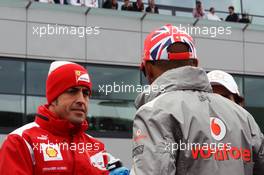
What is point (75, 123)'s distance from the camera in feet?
15.9

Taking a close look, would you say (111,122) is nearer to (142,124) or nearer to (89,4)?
(89,4)

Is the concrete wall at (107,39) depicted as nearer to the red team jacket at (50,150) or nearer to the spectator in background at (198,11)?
the spectator in background at (198,11)

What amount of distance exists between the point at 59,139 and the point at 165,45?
1682mm

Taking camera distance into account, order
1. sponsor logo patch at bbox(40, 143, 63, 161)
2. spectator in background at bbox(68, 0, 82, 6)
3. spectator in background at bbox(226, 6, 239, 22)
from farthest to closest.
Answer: spectator in background at bbox(226, 6, 239, 22), spectator in background at bbox(68, 0, 82, 6), sponsor logo patch at bbox(40, 143, 63, 161)

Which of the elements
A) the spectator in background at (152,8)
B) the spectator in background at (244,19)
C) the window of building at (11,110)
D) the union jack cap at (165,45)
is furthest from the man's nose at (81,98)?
the spectator in background at (244,19)

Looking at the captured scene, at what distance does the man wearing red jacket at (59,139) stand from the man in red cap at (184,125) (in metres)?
1.44

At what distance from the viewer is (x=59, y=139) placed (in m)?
4.84

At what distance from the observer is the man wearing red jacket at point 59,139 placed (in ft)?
14.9

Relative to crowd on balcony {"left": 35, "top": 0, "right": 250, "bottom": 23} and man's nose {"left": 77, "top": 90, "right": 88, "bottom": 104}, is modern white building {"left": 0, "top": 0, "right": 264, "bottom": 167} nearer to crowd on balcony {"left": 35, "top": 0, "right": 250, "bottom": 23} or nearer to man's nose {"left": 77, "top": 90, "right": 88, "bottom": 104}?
crowd on balcony {"left": 35, "top": 0, "right": 250, "bottom": 23}

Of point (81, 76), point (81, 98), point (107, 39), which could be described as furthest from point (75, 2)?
point (81, 98)

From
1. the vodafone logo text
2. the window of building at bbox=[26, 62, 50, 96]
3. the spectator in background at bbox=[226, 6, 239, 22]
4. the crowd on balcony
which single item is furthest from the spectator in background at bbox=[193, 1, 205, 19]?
the vodafone logo text

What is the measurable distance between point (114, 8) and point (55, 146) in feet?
52.7

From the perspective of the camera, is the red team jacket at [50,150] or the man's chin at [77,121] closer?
the red team jacket at [50,150]

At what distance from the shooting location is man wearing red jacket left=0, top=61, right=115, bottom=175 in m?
4.54
